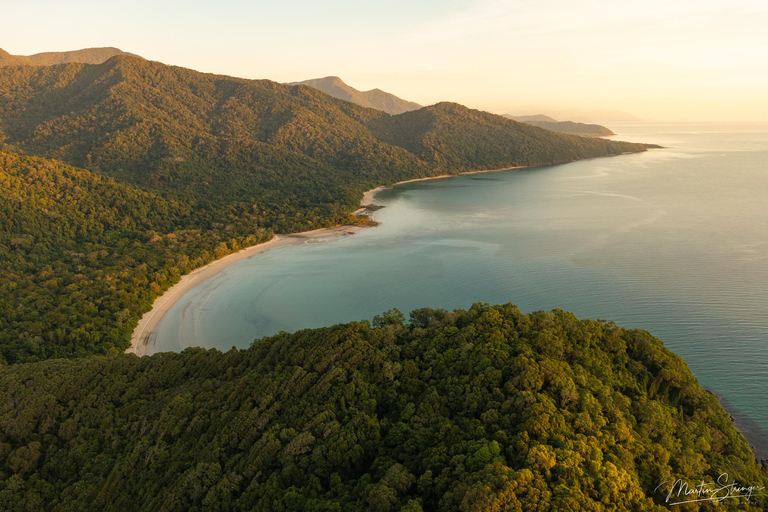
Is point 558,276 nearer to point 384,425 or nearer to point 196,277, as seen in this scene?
point 384,425

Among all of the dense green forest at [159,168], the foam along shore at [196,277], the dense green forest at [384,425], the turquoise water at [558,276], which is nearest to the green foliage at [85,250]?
the dense green forest at [159,168]

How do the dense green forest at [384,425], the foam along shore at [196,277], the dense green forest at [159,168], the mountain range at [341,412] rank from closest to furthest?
the dense green forest at [384,425], the mountain range at [341,412], the foam along shore at [196,277], the dense green forest at [159,168]

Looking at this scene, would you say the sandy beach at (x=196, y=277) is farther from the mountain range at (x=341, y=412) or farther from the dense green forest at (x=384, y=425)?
the dense green forest at (x=384, y=425)

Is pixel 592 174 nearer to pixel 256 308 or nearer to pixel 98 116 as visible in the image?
pixel 256 308
